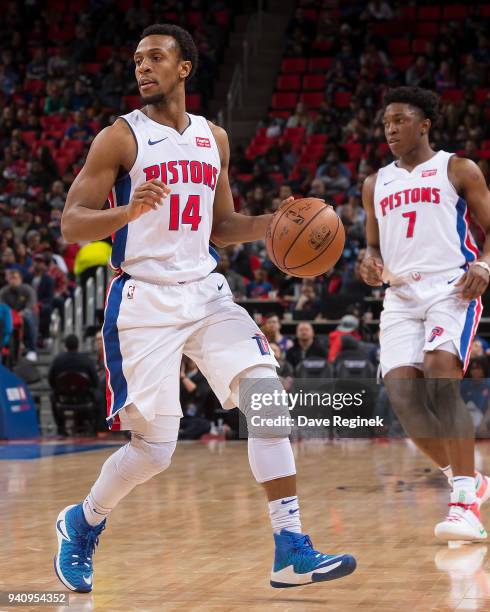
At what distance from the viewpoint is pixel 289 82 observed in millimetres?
21359

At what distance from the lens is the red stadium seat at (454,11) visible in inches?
820

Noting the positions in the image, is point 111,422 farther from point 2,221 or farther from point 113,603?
point 2,221

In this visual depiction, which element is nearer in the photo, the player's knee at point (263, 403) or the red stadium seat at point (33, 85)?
the player's knee at point (263, 403)

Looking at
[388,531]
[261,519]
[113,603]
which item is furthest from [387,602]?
[261,519]

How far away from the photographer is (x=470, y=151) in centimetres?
1650

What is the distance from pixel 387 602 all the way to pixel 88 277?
1190 centimetres

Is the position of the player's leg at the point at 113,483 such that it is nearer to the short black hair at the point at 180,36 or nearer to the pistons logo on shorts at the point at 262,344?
the pistons logo on shorts at the point at 262,344

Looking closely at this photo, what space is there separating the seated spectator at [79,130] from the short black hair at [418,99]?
50.3 ft

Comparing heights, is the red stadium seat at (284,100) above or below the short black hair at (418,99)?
above

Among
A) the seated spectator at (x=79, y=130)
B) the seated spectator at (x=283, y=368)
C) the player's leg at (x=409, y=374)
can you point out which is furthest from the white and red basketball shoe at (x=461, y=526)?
the seated spectator at (x=79, y=130)

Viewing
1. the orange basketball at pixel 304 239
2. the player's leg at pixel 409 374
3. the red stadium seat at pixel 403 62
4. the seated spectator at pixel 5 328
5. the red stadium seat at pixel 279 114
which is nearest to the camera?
A: the orange basketball at pixel 304 239

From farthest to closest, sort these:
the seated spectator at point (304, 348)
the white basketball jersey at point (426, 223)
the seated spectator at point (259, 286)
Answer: the seated spectator at point (259, 286) < the seated spectator at point (304, 348) < the white basketball jersey at point (426, 223)

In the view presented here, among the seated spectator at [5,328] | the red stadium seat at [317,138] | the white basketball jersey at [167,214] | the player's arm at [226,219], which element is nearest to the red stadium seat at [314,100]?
the red stadium seat at [317,138]

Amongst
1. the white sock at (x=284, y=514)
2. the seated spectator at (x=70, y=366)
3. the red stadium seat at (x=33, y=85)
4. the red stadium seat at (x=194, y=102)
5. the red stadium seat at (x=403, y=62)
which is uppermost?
the red stadium seat at (x=403, y=62)
